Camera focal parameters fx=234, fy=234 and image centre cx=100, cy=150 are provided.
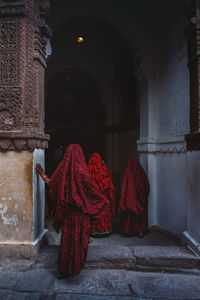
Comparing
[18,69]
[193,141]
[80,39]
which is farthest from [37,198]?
[80,39]

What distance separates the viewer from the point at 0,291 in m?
2.39

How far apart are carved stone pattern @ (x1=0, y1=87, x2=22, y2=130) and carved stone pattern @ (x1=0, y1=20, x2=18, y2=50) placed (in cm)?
57

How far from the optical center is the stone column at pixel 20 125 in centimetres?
296

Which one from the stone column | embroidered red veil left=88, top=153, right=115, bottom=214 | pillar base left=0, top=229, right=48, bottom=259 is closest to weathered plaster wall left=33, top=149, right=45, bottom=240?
the stone column

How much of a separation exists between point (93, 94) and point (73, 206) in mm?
6317

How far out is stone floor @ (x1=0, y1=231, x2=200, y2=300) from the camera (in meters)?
2.38

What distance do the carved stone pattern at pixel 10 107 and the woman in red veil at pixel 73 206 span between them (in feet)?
2.84

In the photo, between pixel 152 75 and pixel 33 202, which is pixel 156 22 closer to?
pixel 152 75

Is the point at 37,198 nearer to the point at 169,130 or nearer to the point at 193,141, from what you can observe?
the point at 193,141

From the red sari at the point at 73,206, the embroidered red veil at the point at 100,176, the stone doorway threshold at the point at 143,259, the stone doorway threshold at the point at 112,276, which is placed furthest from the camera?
the embroidered red veil at the point at 100,176

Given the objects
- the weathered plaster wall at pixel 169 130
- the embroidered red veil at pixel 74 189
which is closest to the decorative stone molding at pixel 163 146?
the weathered plaster wall at pixel 169 130

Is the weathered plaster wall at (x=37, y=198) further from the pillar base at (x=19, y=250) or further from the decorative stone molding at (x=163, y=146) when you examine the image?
the decorative stone molding at (x=163, y=146)

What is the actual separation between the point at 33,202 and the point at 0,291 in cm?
99

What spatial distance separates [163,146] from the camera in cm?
453
